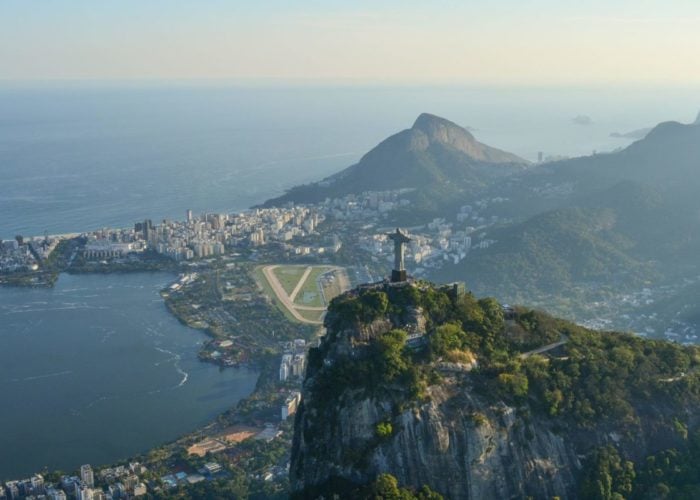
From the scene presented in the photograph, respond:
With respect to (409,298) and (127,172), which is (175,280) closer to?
(409,298)

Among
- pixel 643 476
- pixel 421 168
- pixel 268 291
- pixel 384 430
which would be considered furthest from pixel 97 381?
pixel 421 168

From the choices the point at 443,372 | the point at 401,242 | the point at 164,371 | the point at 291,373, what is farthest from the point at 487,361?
the point at 164,371

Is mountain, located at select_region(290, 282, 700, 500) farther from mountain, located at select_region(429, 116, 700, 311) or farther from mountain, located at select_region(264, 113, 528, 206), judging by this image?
mountain, located at select_region(264, 113, 528, 206)

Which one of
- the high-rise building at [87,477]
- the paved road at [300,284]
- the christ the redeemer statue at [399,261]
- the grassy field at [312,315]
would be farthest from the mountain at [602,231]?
the high-rise building at [87,477]

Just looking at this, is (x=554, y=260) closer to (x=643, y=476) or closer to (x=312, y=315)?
(x=312, y=315)

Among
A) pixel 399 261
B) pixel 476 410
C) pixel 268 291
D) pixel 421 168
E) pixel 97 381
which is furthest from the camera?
pixel 421 168

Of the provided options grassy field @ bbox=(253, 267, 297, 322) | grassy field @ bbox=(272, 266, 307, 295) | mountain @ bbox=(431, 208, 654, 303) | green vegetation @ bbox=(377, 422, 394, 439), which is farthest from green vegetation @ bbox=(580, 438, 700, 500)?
grassy field @ bbox=(272, 266, 307, 295)
